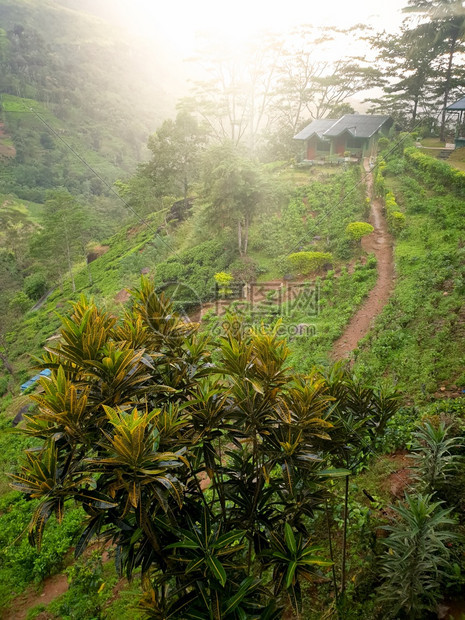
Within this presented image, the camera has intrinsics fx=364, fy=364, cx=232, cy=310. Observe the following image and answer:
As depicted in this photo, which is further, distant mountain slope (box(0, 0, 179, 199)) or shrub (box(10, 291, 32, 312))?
distant mountain slope (box(0, 0, 179, 199))

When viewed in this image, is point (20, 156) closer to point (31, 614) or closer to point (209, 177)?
point (209, 177)

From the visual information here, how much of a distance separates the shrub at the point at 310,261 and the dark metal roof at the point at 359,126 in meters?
16.5

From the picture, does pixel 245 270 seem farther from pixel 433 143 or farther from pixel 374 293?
pixel 433 143

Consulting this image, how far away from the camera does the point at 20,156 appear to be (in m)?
73.9

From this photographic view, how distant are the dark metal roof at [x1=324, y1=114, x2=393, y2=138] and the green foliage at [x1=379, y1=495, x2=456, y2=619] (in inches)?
1094

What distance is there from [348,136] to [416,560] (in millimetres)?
29330

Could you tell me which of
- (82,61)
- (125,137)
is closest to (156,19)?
(82,61)

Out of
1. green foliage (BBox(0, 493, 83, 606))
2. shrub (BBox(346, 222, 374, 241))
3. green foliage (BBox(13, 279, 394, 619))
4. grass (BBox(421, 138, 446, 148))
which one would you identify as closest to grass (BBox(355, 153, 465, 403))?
shrub (BBox(346, 222, 374, 241))

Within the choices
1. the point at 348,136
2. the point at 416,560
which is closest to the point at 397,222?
the point at 416,560

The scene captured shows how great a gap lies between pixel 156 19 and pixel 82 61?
8609 cm

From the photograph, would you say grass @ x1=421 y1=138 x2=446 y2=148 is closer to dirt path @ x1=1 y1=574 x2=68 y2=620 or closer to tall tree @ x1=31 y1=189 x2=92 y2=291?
tall tree @ x1=31 y1=189 x2=92 y2=291

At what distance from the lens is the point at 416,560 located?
101 inches

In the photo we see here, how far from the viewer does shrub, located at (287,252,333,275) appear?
13.7 metres

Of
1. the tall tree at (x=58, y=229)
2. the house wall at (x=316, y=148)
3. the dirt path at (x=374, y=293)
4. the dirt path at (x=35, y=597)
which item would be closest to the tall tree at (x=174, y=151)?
the tall tree at (x=58, y=229)
